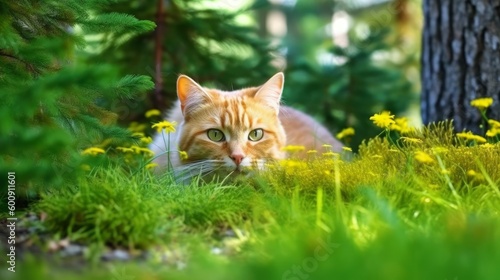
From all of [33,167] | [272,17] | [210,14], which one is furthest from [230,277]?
[272,17]

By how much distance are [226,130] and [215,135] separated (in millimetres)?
74

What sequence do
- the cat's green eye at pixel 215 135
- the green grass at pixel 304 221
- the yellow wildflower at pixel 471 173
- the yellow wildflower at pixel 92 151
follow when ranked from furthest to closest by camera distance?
the cat's green eye at pixel 215 135
the yellow wildflower at pixel 92 151
the yellow wildflower at pixel 471 173
the green grass at pixel 304 221

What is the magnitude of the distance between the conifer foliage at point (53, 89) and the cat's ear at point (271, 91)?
0.79m

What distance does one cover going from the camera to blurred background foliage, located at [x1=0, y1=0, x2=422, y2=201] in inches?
92.4

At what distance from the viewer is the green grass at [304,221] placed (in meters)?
1.97

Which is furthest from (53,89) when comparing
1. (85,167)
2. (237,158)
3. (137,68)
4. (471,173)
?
(137,68)

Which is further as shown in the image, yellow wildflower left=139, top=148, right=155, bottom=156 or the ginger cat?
the ginger cat

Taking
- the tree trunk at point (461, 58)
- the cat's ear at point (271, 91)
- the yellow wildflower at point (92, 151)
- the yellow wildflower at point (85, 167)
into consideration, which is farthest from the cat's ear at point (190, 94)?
the tree trunk at point (461, 58)

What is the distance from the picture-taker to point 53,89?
223 centimetres

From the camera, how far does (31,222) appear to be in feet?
8.25

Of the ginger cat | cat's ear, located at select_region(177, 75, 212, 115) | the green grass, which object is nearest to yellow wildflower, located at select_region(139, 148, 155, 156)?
the ginger cat

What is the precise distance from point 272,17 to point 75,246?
926cm

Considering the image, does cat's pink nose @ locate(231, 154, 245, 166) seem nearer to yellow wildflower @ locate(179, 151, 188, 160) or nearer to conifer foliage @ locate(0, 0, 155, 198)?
yellow wildflower @ locate(179, 151, 188, 160)

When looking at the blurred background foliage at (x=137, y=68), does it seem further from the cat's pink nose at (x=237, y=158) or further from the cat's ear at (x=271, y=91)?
the cat's ear at (x=271, y=91)
